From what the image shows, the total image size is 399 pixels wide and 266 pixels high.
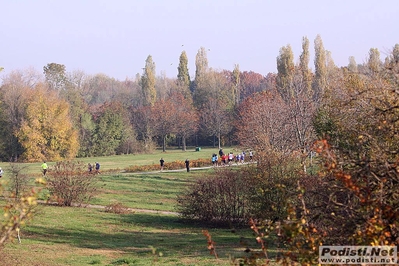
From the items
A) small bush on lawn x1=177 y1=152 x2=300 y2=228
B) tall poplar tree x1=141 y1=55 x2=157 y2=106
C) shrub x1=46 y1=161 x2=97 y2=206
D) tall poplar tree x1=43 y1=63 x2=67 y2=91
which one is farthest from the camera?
tall poplar tree x1=141 y1=55 x2=157 y2=106

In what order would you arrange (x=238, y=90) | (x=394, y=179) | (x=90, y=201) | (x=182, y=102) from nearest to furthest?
(x=394, y=179) → (x=90, y=201) → (x=182, y=102) → (x=238, y=90)

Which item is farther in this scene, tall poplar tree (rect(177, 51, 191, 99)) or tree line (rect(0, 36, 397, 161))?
tall poplar tree (rect(177, 51, 191, 99))

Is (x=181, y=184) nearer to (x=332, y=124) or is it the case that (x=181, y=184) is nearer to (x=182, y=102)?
(x=332, y=124)

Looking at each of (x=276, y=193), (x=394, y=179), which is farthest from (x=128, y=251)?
(x=394, y=179)

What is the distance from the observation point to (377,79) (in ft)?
27.3

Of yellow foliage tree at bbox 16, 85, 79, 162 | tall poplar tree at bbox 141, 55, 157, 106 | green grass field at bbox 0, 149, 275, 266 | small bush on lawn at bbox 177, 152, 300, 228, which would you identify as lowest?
green grass field at bbox 0, 149, 275, 266

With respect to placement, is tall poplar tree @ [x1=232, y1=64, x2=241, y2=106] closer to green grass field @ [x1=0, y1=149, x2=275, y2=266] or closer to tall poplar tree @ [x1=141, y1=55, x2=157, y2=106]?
tall poplar tree @ [x1=141, y1=55, x2=157, y2=106]

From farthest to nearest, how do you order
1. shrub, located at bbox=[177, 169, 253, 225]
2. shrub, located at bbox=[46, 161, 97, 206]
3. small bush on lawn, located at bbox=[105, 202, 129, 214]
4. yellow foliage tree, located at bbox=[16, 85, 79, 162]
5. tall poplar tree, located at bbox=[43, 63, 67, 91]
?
tall poplar tree, located at bbox=[43, 63, 67, 91] → yellow foliage tree, located at bbox=[16, 85, 79, 162] → shrub, located at bbox=[46, 161, 97, 206] → small bush on lawn, located at bbox=[105, 202, 129, 214] → shrub, located at bbox=[177, 169, 253, 225]

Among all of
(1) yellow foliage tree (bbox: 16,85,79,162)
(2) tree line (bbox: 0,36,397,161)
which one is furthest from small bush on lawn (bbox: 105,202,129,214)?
(1) yellow foliage tree (bbox: 16,85,79,162)

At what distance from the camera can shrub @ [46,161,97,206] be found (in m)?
28.3

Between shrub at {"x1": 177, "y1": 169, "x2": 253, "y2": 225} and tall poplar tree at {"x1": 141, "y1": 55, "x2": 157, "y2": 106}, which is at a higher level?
tall poplar tree at {"x1": 141, "y1": 55, "x2": 157, "y2": 106}

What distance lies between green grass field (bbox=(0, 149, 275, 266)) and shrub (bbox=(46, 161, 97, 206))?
860mm

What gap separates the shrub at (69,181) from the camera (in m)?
28.3

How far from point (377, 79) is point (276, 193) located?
13.5 metres
